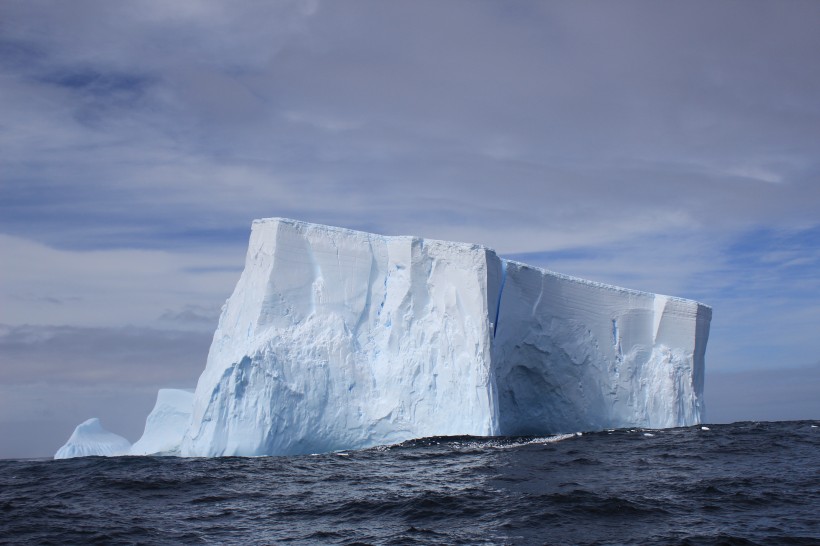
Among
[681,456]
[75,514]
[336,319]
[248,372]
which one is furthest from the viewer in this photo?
[336,319]

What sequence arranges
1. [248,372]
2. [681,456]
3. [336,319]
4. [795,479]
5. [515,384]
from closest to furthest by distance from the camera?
[795,479] < [681,456] < [248,372] < [336,319] < [515,384]

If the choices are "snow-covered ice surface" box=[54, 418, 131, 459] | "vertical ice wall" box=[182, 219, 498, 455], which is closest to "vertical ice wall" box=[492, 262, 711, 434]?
"vertical ice wall" box=[182, 219, 498, 455]

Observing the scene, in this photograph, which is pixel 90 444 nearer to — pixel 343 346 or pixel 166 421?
pixel 166 421

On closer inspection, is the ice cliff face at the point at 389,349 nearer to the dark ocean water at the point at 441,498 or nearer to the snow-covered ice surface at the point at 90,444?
the dark ocean water at the point at 441,498

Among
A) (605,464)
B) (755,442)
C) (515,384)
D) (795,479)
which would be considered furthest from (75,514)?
(755,442)

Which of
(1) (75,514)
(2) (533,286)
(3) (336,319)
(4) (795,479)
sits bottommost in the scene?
(1) (75,514)

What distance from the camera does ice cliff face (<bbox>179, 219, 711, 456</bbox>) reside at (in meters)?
14.8

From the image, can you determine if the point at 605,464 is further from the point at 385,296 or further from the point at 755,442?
the point at 385,296

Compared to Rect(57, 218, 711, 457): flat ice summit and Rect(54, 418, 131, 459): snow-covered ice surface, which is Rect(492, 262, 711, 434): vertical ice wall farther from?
Rect(54, 418, 131, 459): snow-covered ice surface

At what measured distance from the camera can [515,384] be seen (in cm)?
1816

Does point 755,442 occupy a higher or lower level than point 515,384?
lower

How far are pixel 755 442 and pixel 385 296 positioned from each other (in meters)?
9.40

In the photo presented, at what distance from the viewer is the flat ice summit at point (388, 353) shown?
14828 millimetres

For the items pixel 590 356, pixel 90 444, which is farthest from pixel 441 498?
pixel 90 444
